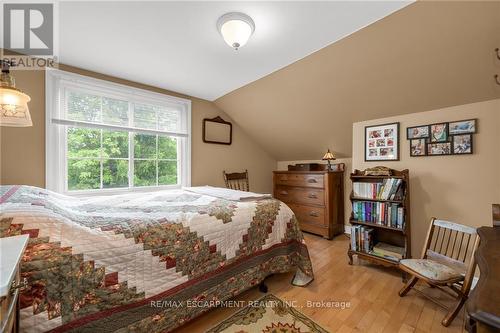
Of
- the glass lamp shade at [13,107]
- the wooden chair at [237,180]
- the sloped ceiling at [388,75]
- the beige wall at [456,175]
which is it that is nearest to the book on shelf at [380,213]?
the beige wall at [456,175]

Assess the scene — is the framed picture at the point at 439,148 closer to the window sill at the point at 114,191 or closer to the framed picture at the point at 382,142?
the framed picture at the point at 382,142

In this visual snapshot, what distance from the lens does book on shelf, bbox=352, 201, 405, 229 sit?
2035mm

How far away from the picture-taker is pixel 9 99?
45.0 inches

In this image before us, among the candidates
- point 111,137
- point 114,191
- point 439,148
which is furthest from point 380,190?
point 111,137

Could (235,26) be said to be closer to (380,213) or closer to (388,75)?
(388,75)

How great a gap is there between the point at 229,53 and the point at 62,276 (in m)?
2.08

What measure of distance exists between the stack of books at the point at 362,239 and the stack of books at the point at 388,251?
0.21 feet

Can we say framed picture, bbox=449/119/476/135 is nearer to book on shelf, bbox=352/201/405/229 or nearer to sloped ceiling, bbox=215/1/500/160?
sloped ceiling, bbox=215/1/500/160

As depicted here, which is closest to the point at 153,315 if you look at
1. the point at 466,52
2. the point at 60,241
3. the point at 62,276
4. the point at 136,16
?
the point at 62,276

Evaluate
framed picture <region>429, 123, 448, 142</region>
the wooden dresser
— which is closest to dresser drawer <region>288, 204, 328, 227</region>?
the wooden dresser

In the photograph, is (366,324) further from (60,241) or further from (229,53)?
(229,53)

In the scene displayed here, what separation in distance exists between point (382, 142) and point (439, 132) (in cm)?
51

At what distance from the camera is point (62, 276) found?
0.87 metres

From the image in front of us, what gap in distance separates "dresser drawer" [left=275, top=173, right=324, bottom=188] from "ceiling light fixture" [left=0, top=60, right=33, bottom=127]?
3095 mm
